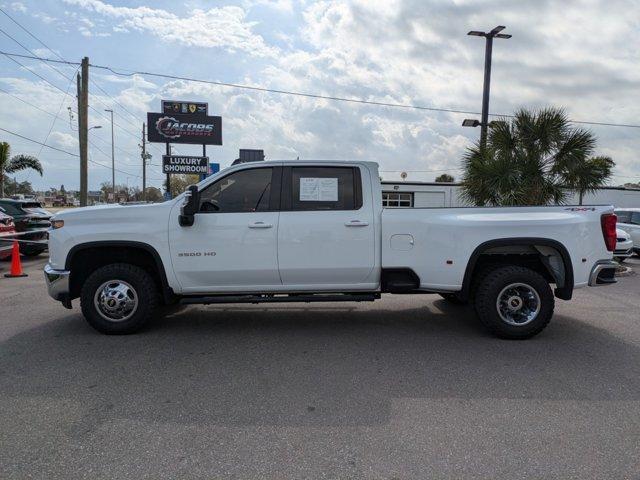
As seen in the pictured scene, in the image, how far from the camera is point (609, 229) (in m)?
5.46

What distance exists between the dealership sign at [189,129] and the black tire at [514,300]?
22827mm

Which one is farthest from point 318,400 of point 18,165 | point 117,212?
point 18,165

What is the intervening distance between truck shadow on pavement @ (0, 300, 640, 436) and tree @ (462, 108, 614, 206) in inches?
221

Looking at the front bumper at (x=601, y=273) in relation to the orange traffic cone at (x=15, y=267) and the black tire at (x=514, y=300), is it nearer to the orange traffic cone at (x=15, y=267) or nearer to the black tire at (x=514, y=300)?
the black tire at (x=514, y=300)

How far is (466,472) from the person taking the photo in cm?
289

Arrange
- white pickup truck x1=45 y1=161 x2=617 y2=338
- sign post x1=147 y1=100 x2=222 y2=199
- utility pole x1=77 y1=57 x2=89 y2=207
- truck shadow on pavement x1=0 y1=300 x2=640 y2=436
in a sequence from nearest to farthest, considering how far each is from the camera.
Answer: truck shadow on pavement x1=0 y1=300 x2=640 y2=436
white pickup truck x1=45 y1=161 x2=617 y2=338
utility pole x1=77 y1=57 x2=89 y2=207
sign post x1=147 y1=100 x2=222 y2=199

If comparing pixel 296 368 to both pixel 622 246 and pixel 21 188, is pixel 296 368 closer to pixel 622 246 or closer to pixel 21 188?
pixel 622 246

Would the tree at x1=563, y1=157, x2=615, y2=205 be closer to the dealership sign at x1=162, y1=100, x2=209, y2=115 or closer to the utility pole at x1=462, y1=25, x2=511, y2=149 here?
the utility pole at x1=462, y1=25, x2=511, y2=149

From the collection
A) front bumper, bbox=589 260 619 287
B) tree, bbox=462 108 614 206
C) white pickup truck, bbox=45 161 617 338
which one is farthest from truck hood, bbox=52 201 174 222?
tree, bbox=462 108 614 206

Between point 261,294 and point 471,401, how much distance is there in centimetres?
265

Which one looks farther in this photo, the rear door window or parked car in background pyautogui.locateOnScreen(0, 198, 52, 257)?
parked car in background pyautogui.locateOnScreen(0, 198, 52, 257)

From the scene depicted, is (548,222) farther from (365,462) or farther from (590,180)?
(590,180)

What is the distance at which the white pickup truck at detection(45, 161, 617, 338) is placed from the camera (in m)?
5.39

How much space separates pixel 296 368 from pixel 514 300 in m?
2.67
